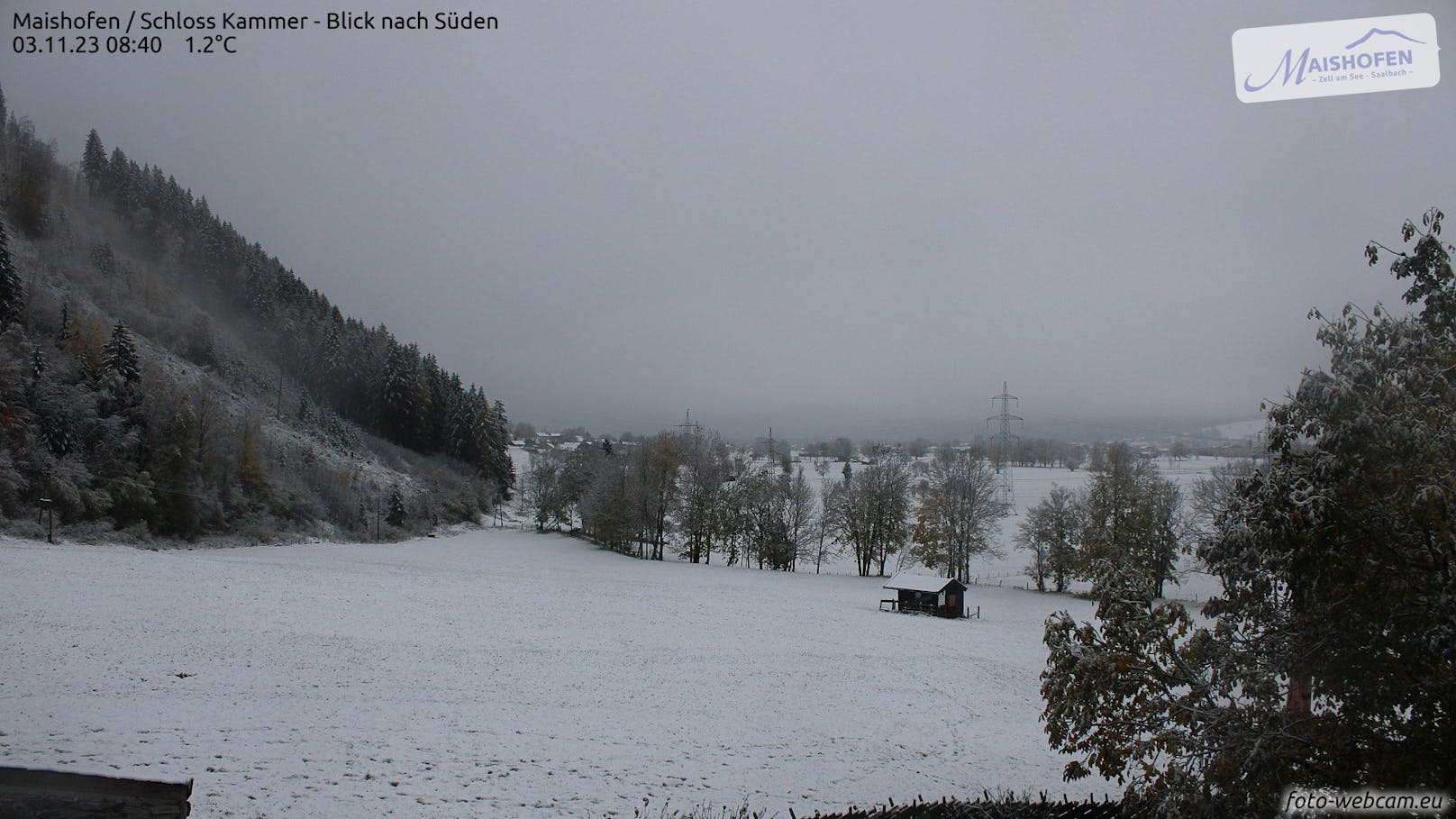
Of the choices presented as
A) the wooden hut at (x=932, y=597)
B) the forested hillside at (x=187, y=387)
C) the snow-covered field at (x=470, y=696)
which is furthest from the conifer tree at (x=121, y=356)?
the wooden hut at (x=932, y=597)

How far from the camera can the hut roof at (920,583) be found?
24.6 metres

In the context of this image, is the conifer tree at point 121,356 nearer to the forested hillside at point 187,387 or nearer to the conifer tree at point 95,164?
the forested hillside at point 187,387

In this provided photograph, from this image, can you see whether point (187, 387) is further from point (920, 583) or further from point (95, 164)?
point (920, 583)

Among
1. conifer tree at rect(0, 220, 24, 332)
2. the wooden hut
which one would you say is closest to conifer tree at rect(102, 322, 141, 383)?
conifer tree at rect(0, 220, 24, 332)

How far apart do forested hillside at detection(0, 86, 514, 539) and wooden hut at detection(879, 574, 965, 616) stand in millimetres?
24050

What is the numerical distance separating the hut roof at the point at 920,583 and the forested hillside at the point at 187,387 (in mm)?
23869

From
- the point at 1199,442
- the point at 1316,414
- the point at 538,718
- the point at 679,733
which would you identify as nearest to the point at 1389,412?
the point at 1316,414

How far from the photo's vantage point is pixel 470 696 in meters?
11.9

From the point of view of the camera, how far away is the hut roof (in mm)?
24609

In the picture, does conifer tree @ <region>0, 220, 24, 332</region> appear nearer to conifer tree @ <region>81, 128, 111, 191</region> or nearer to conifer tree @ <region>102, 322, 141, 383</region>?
conifer tree @ <region>81, 128, 111, 191</region>

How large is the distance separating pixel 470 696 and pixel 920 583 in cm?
1892

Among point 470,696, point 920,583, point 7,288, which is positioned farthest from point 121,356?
point 920,583

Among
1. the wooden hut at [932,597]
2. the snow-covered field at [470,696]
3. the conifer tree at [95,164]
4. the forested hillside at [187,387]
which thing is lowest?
the wooden hut at [932,597]

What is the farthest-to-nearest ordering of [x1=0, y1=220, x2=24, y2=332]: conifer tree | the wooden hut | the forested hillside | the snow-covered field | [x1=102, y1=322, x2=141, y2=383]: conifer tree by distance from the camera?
the wooden hut → [x1=102, y1=322, x2=141, y2=383]: conifer tree → the forested hillside → [x1=0, y1=220, x2=24, y2=332]: conifer tree → the snow-covered field
